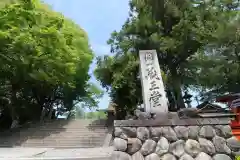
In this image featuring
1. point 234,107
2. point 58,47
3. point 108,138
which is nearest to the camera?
point 234,107

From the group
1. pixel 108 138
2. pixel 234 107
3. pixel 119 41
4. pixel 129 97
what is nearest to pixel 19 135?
pixel 108 138

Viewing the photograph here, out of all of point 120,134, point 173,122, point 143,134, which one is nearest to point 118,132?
point 120,134

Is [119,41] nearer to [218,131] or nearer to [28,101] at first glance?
[28,101]

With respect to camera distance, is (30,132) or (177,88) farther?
(30,132)

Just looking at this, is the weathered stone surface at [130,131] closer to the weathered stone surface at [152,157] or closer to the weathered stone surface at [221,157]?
the weathered stone surface at [152,157]

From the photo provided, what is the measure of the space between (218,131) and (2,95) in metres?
17.8

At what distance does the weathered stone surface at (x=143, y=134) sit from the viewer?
4.97m

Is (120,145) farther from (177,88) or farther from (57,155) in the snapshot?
(177,88)

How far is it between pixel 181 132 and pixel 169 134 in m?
0.24

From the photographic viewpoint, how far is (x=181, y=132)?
16.4 ft

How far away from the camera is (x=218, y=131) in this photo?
5.03 m

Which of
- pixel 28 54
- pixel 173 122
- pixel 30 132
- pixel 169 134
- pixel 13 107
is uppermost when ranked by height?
pixel 28 54

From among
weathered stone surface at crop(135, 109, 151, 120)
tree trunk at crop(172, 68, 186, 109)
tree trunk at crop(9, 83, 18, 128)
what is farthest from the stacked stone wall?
tree trunk at crop(9, 83, 18, 128)

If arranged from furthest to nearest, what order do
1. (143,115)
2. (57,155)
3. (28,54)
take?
1. (28,54)
2. (57,155)
3. (143,115)
